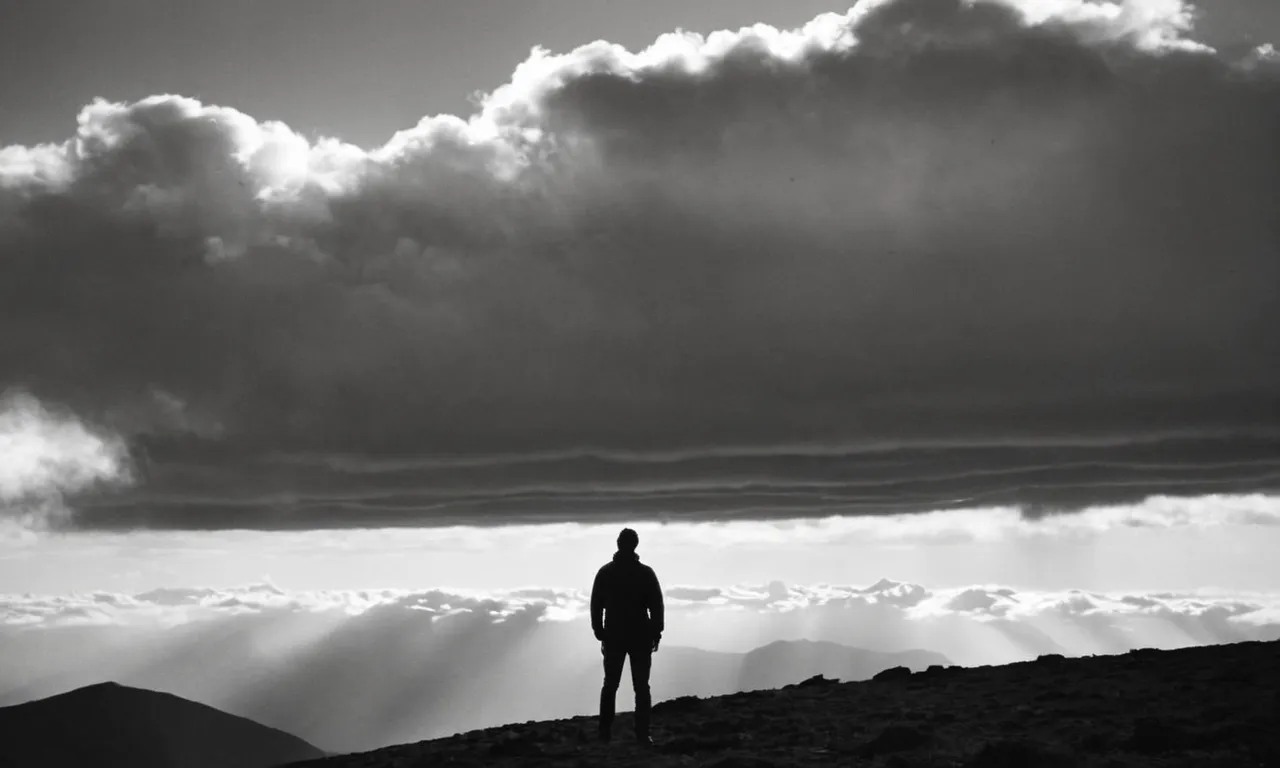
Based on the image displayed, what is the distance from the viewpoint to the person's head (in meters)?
20.5

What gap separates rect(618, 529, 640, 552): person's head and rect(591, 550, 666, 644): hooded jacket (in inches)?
4.6

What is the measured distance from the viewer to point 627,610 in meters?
20.4

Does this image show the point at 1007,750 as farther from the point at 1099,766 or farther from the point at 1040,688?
the point at 1040,688

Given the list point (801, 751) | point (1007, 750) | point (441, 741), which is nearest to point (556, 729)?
point (441, 741)

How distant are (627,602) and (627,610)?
16 cm

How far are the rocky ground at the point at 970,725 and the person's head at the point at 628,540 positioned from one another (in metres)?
3.70

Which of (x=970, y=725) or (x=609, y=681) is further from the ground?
(x=609, y=681)

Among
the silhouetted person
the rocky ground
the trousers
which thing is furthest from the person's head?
the rocky ground

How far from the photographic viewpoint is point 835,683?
29.9 m

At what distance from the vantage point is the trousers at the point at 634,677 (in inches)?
784

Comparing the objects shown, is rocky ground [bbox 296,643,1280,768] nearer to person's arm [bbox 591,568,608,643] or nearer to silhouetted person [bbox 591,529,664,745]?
silhouetted person [bbox 591,529,664,745]

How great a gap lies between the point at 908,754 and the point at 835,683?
12.4 metres

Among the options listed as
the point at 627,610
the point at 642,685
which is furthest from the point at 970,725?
the point at 627,610

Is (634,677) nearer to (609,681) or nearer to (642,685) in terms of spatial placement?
(642,685)
